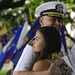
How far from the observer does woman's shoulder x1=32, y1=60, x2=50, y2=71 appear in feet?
9.46

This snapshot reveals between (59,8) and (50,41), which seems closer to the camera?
(50,41)

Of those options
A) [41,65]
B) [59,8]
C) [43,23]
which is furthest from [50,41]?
[59,8]

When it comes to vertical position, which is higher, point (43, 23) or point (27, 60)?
point (43, 23)

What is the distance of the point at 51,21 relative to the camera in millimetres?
3395

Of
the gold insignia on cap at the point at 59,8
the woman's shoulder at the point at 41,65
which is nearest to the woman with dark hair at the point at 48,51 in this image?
the woman's shoulder at the point at 41,65

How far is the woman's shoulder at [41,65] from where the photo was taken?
2883mm

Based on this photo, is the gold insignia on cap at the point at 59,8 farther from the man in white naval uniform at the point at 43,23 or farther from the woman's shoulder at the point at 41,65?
the woman's shoulder at the point at 41,65

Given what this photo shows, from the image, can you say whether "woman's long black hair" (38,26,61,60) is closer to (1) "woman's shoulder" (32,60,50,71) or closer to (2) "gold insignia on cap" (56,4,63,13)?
(1) "woman's shoulder" (32,60,50,71)

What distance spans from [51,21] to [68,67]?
49cm

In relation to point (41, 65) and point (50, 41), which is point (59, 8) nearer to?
point (50, 41)

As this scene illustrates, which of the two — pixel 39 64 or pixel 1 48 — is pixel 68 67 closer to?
pixel 39 64

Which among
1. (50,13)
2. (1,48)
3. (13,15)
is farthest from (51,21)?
(13,15)

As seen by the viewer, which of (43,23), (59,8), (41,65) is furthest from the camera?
(59,8)

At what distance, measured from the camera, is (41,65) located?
2.88 metres
